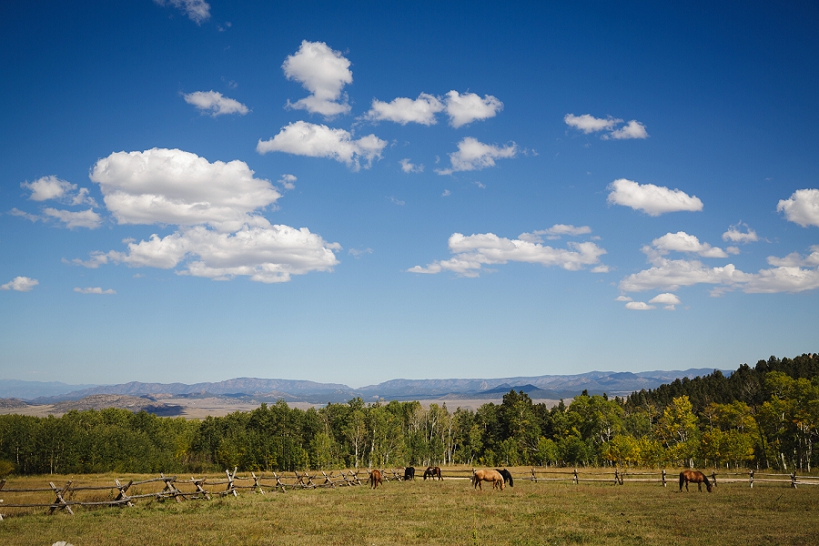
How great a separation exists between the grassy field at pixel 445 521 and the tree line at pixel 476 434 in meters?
50.3

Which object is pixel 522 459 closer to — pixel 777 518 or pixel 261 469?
pixel 261 469

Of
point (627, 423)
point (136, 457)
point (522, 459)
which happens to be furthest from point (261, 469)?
point (627, 423)

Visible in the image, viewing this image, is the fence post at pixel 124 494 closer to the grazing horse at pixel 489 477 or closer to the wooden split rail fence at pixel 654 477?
the grazing horse at pixel 489 477

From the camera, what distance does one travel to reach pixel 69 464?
278 ft

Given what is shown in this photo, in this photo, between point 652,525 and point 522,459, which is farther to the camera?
point 522,459

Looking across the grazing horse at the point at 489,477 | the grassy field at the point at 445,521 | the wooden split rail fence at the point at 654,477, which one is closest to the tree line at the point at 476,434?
the wooden split rail fence at the point at 654,477

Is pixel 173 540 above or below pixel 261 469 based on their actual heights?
above

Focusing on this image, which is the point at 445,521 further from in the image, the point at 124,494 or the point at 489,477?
the point at 124,494

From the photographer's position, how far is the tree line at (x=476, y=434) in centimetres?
7469

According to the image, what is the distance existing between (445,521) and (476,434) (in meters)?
95.0

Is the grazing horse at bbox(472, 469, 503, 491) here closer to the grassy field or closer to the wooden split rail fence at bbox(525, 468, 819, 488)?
the grassy field

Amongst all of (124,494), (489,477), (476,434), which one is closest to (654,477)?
(489,477)

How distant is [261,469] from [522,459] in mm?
52377

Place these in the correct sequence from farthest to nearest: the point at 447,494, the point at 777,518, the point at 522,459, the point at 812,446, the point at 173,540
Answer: the point at 522,459
the point at 812,446
the point at 447,494
the point at 777,518
the point at 173,540
